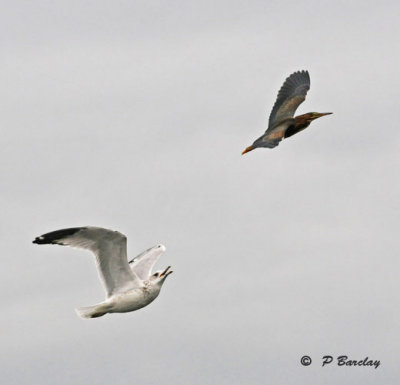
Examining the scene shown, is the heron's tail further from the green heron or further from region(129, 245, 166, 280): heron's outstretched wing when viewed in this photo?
the green heron

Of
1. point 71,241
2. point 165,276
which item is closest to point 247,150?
point 165,276

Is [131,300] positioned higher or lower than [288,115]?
lower

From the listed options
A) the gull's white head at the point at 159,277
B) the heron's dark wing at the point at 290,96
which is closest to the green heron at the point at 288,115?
the heron's dark wing at the point at 290,96

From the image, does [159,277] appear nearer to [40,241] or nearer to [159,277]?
[159,277]

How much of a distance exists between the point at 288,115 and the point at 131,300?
11826 mm

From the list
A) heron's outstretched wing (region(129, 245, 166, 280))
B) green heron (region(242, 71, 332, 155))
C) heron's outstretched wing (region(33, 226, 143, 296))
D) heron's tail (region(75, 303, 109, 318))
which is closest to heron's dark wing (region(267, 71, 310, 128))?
green heron (region(242, 71, 332, 155))

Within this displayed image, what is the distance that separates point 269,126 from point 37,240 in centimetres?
1316

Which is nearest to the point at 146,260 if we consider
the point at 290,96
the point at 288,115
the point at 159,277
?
the point at 159,277

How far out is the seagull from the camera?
30.9m

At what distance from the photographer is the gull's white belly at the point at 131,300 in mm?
33062

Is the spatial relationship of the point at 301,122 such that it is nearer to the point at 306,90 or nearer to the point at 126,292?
the point at 306,90

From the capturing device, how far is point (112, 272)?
3281 cm

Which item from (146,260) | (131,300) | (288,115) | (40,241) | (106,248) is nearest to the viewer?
(40,241)

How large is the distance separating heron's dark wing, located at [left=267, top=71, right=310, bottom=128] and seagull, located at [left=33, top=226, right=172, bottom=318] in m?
9.68
